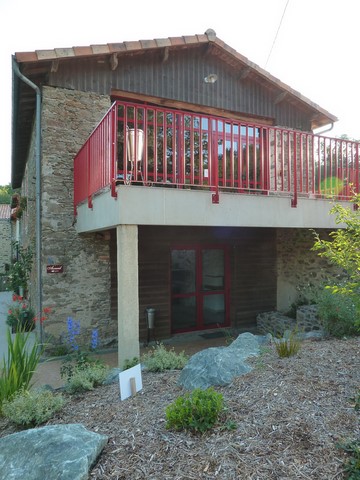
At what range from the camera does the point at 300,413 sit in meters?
2.67

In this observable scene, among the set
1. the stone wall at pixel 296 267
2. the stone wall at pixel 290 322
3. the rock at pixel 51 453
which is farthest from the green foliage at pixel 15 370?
the stone wall at pixel 296 267

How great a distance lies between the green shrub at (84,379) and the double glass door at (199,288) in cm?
391

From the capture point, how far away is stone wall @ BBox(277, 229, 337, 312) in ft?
25.8

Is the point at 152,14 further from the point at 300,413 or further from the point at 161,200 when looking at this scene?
the point at 300,413

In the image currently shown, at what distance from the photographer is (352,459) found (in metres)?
2.15

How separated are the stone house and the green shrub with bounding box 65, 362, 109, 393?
1.25ft

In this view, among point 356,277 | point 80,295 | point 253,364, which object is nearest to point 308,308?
point 356,277

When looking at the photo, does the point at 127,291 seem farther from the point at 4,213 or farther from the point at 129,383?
the point at 4,213

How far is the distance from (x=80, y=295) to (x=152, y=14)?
5.42 m

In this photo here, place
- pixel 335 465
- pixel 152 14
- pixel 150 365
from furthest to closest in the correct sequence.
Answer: pixel 152 14
pixel 150 365
pixel 335 465

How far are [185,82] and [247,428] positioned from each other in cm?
725

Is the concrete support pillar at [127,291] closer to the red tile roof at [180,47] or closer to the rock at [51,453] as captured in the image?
the rock at [51,453]

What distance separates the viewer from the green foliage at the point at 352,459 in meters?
2.07

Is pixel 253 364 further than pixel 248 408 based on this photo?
Yes
